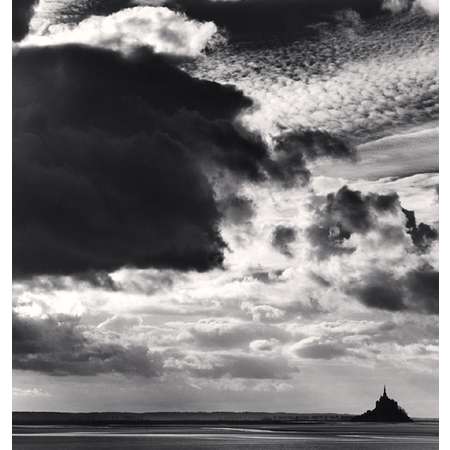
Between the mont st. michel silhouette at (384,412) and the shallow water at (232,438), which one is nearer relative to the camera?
the mont st. michel silhouette at (384,412)

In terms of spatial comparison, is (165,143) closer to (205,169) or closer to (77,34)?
(205,169)

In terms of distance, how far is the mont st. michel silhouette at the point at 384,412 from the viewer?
51.6 ft

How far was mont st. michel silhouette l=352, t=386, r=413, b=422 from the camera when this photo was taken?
15.7m

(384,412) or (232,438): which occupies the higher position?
(384,412)

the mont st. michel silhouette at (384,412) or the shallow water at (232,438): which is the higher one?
the mont st. michel silhouette at (384,412)

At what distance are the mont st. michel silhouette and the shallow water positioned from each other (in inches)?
16.4

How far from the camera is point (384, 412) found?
54.2 ft

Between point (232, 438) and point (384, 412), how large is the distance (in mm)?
6438

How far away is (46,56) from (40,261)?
3.72m

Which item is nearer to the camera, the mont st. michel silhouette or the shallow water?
the mont st. michel silhouette

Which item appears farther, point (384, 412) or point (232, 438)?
point (232, 438)

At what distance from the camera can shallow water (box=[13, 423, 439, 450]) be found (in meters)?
17.3

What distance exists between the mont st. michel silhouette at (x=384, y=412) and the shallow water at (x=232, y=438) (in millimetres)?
417

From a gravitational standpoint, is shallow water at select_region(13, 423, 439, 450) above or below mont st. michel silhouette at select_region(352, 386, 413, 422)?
below
